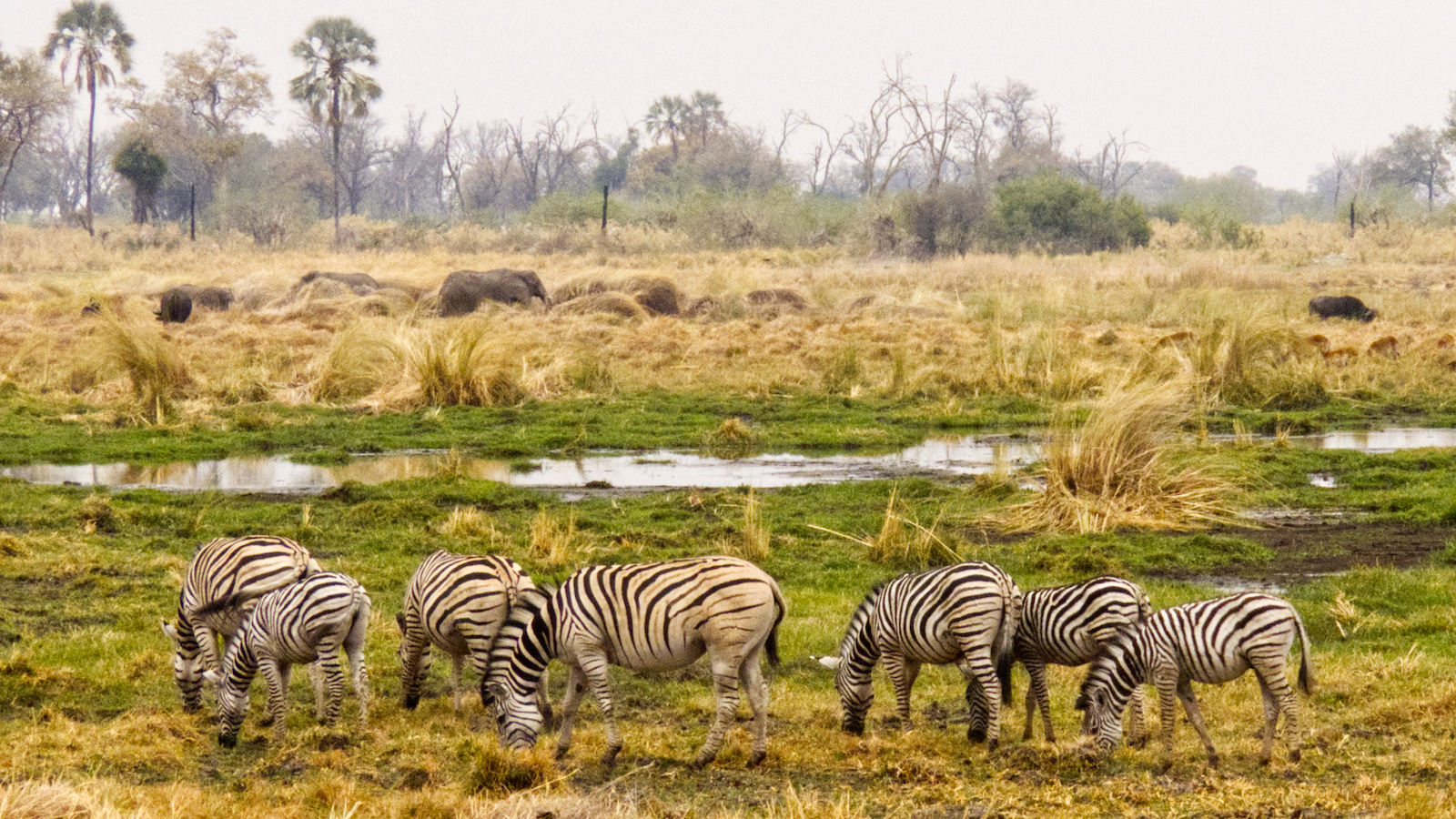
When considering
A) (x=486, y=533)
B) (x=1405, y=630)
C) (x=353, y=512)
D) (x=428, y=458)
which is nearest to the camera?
(x=1405, y=630)

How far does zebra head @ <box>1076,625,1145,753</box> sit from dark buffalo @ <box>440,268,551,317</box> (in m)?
26.1

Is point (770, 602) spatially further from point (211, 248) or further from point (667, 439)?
point (211, 248)

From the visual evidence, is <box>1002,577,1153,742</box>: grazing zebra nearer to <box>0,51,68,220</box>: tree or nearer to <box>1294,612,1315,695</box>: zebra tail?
<box>1294,612,1315,695</box>: zebra tail

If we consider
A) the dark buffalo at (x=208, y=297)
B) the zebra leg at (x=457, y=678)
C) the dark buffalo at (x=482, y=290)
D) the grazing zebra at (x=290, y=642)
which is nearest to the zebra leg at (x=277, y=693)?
the grazing zebra at (x=290, y=642)

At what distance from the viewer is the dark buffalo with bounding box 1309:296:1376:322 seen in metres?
29.4

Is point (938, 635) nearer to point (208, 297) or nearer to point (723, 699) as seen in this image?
point (723, 699)

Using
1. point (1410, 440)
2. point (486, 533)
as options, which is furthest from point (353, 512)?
point (1410, 440)

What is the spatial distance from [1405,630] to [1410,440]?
921 centimetres

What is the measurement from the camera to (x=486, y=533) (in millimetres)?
11680

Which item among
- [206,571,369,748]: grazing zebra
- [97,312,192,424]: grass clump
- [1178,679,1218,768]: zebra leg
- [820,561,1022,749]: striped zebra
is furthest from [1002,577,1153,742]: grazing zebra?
[97,312,192,424]: grass clump

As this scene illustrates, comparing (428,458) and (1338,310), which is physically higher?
(1338,310)

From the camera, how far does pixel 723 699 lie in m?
6.38

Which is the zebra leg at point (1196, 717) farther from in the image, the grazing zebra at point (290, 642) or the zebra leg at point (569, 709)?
the grazing zebra at point (290, 642)

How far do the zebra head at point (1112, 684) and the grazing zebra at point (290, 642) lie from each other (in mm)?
3648
